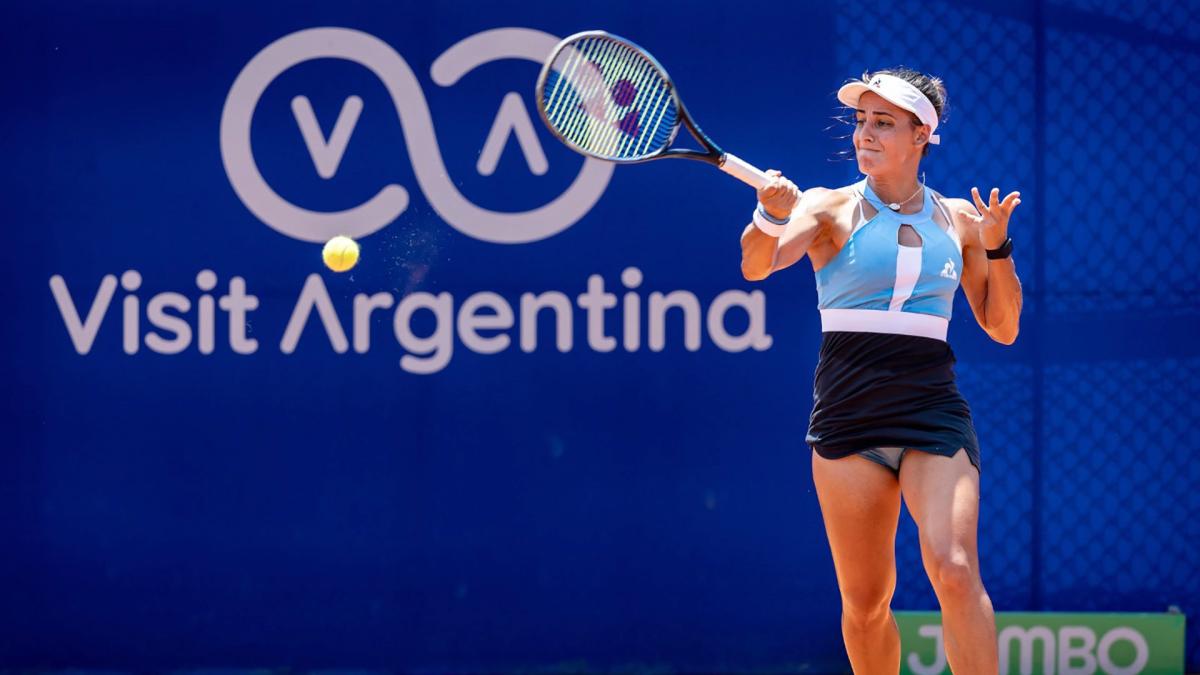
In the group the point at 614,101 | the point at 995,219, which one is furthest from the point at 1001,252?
the point at 614,101

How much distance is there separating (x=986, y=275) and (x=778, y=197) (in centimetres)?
69

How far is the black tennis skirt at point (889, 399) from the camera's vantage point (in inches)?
136

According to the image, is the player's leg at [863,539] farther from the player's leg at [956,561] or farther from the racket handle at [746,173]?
the racket handle at [746,173]

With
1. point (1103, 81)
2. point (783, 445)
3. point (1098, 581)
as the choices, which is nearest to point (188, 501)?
point (783, 445)

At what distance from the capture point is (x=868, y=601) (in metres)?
3.55

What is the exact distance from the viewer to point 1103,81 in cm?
477

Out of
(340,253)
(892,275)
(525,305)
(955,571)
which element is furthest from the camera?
(525,305)

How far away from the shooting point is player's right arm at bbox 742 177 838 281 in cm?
333

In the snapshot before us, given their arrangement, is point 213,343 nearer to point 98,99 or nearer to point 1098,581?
point 98,99

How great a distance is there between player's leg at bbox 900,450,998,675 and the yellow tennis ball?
80.3 inches

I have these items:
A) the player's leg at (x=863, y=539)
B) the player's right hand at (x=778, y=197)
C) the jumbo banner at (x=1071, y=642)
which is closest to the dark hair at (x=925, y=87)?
the player's right hand at (x=778, y=197)

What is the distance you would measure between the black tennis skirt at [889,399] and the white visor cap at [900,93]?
0.53 m

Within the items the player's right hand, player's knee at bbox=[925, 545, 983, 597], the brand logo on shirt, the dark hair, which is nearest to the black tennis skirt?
the brand logo on shirt

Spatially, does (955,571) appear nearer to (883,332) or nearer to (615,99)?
(883,332)
